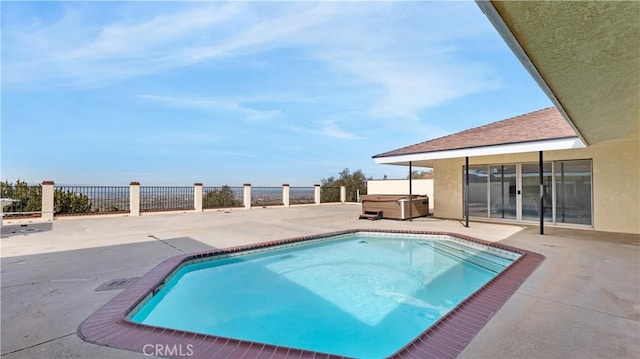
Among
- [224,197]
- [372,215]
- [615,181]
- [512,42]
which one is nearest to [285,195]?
[224,197]


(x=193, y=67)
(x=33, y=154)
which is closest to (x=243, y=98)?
(x=193, y=67)

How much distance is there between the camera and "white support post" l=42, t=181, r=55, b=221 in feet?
34.9

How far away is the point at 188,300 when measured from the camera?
4188 millimetres

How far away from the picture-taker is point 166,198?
1438 cm

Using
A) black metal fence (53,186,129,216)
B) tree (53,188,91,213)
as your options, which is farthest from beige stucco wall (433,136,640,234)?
tree (53,188,91,213)

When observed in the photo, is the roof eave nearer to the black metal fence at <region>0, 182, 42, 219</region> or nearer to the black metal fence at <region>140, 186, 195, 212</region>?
Answer: the black metal fence at <region>140, 186, 195, 212</region>

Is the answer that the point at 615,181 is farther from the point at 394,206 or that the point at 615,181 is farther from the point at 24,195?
the point at 24,195

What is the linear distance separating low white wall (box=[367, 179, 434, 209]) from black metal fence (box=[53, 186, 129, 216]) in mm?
13661

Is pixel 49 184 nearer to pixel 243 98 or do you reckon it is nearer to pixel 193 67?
pixel 193 67

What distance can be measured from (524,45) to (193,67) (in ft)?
39.1

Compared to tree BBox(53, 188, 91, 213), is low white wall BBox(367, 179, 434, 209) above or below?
above

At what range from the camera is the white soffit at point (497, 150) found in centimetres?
733

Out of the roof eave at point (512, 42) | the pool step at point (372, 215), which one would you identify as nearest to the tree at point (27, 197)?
the pool step at point (372, 215)

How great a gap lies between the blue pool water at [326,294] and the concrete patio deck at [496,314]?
30.7 inches
